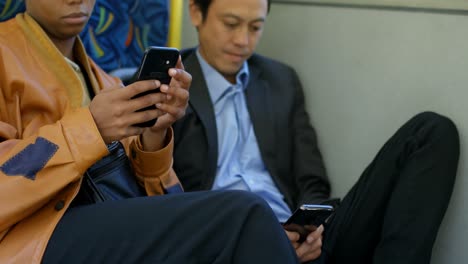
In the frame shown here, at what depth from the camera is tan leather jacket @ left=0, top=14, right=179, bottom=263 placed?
1.03 meters

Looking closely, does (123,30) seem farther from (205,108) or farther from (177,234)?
(177,234)

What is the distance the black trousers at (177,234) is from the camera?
104cm

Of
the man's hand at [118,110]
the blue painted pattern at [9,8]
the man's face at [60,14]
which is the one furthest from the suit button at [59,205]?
the blue painted pattern at [9,8]

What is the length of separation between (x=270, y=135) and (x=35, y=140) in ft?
2.59

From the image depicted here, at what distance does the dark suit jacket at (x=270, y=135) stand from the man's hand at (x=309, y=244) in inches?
9.6

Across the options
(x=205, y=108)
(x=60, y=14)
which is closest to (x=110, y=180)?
(x=60, y=14)

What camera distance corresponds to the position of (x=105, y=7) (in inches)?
69.0

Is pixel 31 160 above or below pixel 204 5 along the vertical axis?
below

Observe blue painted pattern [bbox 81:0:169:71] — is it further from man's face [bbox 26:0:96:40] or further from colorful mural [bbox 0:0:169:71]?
man's face [bbox 26:0:96:40]

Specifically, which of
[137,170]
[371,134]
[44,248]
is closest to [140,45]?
[137,170]

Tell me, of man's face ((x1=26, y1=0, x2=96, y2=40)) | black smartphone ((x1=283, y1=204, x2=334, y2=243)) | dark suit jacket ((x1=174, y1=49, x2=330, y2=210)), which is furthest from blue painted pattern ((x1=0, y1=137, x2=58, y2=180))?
dark suit jacket ((x1=174, y1=49, x2=330, y2=210))

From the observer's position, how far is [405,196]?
4.55 ft

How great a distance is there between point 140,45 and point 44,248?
958mm

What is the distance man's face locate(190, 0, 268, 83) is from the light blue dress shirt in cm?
4
